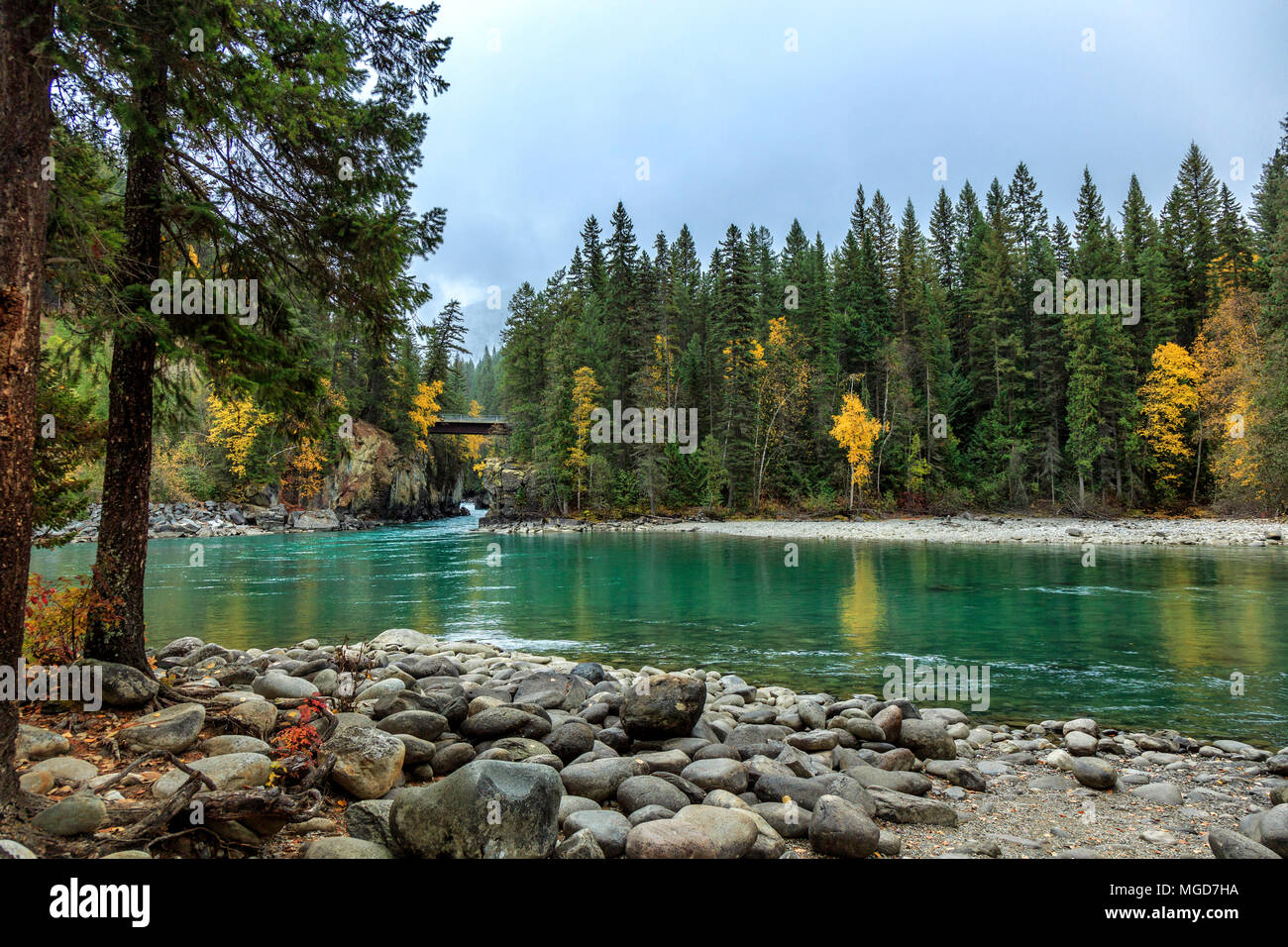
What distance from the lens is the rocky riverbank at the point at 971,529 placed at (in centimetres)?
3138

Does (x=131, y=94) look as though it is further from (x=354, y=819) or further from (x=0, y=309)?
(x=354, y=819)

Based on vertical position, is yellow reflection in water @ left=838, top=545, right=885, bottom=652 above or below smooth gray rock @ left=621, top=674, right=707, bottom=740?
below

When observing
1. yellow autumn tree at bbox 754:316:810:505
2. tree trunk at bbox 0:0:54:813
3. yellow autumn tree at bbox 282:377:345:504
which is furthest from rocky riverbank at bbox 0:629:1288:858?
yellow autumn tree at bbox 754:316:810:505

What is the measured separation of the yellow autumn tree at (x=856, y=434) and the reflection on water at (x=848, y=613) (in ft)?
59.3

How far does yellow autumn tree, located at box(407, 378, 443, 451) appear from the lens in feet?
182

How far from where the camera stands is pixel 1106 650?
39.4 ft

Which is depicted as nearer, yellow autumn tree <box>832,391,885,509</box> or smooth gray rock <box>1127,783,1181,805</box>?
smooth gray rock <box>1127,783,1181,805</box>

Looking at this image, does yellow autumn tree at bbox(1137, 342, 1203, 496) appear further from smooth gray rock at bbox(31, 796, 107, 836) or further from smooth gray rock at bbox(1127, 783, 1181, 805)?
smooth gray rock at bbox(31, 796, 107, 836)

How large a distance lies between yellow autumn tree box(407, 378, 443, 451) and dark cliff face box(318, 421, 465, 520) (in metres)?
1.54

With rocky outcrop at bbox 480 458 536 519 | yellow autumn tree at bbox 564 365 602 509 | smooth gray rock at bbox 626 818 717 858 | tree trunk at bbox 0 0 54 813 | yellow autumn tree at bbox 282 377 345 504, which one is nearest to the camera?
tree trunk at bbox 0 0 54 813

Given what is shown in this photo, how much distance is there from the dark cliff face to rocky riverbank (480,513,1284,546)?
7.91 m

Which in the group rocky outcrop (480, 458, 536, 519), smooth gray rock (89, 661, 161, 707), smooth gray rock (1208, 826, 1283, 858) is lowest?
smooth gray rock (1208, 826, 1283, 858)

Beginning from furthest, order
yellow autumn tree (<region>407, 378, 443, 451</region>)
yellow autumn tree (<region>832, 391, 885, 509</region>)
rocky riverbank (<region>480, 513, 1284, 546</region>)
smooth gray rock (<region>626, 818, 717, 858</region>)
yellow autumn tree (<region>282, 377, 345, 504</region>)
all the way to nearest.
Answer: yellow autumn tree (<region>407, 378, 443, 451</region>) → yellow autumn tree (<region>832, 391, 885, 509</region>) → yellow autumn tree (<region>282, 377, 345, 504</region>) → rocky riverbank (<region>480, 513, 1284, 546</region>) → smooth gray rock (<region>626, 818, 717, 858</region>)
